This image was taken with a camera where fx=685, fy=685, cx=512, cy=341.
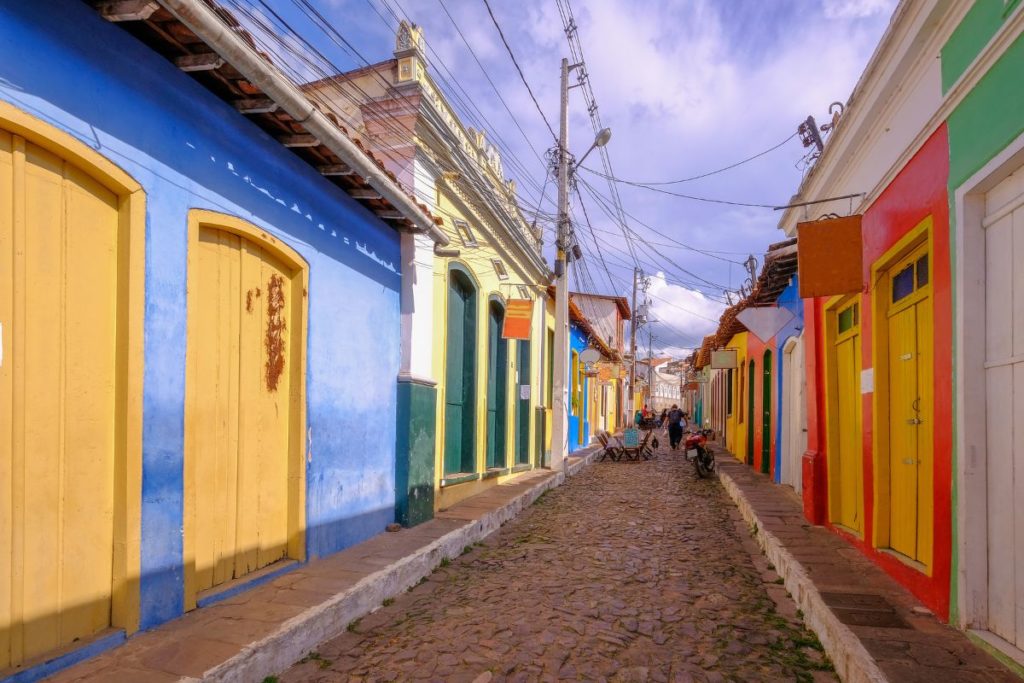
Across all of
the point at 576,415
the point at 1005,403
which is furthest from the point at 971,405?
the point at 576,415

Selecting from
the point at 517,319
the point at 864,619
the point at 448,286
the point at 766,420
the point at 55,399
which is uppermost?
the point at 448,286

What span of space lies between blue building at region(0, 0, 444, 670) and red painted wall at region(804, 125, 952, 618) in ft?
14.0

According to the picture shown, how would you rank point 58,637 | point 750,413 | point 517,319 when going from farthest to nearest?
point 750,413
point 517,319
point 58,637

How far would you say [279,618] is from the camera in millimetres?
4137

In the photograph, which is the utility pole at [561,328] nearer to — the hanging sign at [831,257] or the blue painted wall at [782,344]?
the blue painted wall at [782,344]

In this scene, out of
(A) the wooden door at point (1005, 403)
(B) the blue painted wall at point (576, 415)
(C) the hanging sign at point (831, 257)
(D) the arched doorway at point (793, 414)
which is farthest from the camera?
(B) the blue painted wall at point (576, 415)

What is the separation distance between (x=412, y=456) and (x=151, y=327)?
3681 millimetres

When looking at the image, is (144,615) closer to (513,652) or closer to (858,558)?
(513,652)

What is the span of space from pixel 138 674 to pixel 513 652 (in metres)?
2.05

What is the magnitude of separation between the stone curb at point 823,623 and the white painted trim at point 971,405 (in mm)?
709

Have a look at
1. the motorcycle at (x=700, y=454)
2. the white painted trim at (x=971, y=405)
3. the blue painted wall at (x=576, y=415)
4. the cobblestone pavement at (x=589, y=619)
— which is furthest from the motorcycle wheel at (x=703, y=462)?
the white painted trim at (x=971, y=405)

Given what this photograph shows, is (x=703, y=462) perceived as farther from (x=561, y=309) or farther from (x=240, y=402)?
(x=240, y=402)

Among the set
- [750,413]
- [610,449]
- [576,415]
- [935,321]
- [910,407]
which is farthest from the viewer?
[576,415]

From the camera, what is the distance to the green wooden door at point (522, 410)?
1290cm
